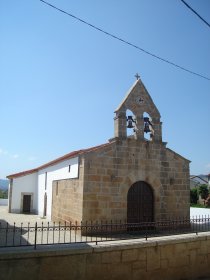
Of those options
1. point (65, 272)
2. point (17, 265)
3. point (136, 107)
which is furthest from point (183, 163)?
point (17, 265)

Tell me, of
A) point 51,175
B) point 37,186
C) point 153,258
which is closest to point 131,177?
point 153,258

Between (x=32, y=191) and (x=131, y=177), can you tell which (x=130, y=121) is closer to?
(x=131, y=177)

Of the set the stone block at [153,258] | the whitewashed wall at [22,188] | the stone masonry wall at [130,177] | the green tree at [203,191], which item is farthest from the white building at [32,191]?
the green tree at [203,191]

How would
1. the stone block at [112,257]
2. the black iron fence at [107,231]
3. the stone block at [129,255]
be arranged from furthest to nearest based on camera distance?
the black iron fence at [107,231], the stone block at [129,255], the stone block at [112,257]

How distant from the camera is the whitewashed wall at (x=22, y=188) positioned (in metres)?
23.3

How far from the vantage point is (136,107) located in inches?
539

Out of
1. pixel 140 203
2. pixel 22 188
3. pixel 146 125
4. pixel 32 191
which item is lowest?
pixel 140 203

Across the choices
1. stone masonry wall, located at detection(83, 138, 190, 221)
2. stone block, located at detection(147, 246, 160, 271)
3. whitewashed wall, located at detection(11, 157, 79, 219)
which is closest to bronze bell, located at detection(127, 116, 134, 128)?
stone masonry wall, located at detection(83, 138, 190, 221)

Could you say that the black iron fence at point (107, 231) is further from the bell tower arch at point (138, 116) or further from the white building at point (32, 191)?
the white building at point (32, 191)

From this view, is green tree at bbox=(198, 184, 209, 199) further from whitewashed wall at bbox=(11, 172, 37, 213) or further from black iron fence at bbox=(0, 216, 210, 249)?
black iron fence at bbox=(0, 216, 210, 249)

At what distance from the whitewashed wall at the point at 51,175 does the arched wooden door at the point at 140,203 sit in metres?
2.92

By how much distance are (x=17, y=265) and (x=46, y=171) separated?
49.3 feet

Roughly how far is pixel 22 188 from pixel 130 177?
47.0 ft

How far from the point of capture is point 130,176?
511 inches
